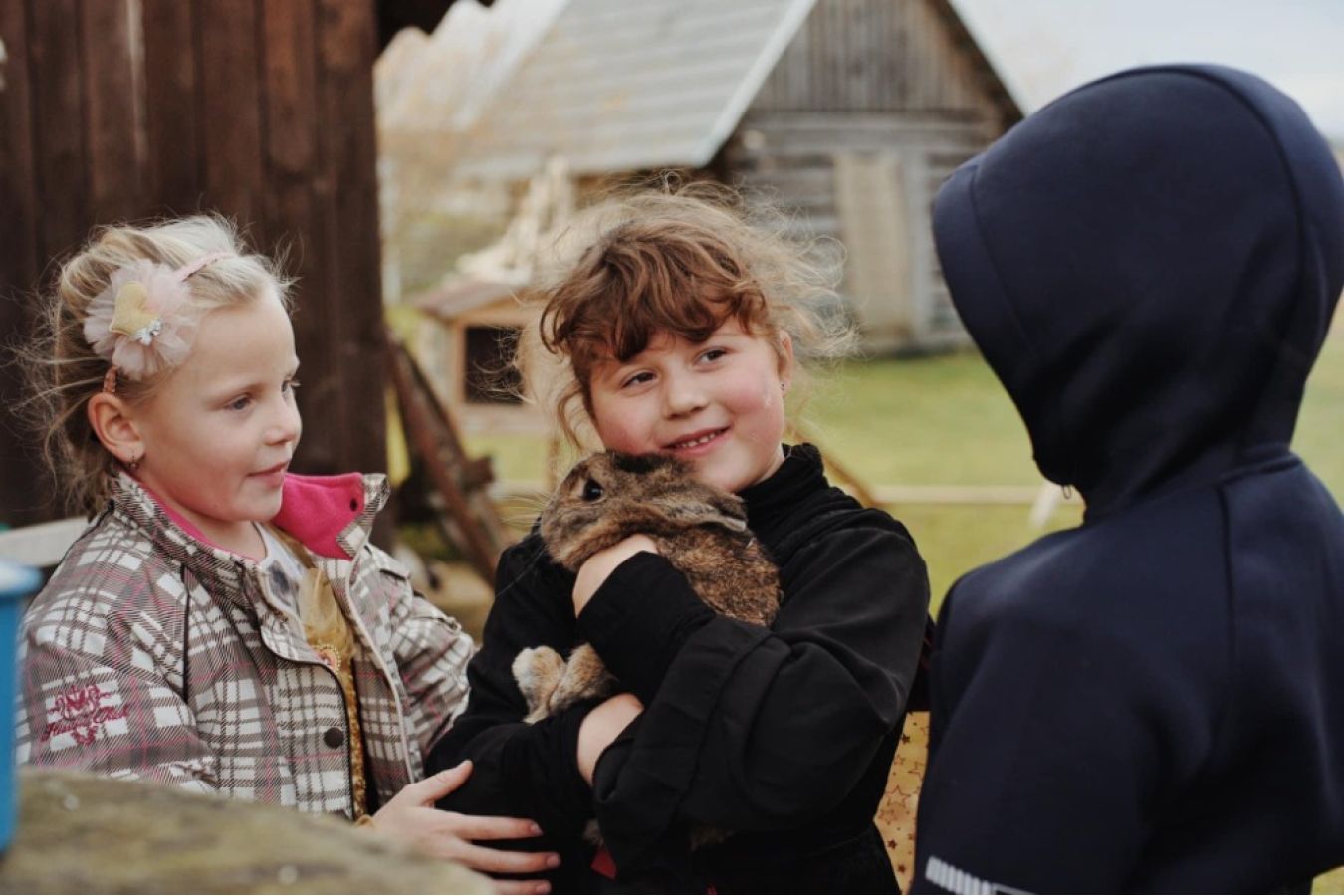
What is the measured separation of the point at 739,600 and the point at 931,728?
0.41m

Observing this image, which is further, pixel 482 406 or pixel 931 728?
pixel 482 406

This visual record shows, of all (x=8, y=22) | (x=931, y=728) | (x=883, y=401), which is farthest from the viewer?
(x=883, y=401)

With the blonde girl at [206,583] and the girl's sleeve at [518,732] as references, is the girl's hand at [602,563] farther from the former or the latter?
the blonde girl at [206,583]

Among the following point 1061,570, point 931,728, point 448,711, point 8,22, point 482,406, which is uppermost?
point 8,22

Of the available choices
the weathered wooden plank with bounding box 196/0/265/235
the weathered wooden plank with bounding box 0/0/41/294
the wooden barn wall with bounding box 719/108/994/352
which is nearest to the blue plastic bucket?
the weathered wooden plank with bounding box 0/0/41/294

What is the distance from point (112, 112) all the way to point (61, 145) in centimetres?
18

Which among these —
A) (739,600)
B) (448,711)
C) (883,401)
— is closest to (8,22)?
(448,711)

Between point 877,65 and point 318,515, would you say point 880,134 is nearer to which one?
point 877,65

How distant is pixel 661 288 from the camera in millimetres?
2096

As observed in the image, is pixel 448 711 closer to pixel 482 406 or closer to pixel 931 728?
pixel 931 728

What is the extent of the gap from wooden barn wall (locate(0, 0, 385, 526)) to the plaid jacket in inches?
70.9

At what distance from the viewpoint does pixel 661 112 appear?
18203mm

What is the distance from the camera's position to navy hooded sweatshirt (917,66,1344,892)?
1.39m

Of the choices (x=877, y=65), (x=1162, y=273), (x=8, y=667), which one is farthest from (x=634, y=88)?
(x=8, y=667)
